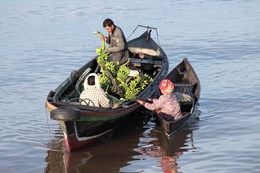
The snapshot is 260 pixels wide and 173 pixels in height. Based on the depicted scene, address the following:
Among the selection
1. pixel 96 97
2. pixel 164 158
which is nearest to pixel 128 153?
pixel 164 158

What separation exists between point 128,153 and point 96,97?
3.83 ft

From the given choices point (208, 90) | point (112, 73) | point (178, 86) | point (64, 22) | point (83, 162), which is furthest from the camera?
point (64, 22)

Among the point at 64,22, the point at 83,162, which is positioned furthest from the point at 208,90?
the point at 64,22

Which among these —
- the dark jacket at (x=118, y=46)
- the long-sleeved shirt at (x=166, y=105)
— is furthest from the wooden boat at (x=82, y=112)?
the dark jacket at (x=118, y=46)

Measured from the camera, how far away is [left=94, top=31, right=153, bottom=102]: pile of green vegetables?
11.1m

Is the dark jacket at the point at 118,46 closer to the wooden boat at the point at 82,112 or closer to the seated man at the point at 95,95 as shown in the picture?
the wooden boat at the point at 82,112

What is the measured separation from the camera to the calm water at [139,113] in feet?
31.5

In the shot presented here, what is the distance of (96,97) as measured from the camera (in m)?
9.95

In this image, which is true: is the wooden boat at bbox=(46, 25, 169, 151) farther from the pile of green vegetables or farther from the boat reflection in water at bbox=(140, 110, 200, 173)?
the boat reflection in water at bbox=(140, 110, 200, 173)

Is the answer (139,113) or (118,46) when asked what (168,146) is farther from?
(118,46)

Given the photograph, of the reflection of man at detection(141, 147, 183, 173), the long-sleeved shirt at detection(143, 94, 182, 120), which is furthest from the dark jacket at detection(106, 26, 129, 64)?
the reflection of man at detection(141, 147, 183, 173)

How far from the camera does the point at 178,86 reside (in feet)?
41.3

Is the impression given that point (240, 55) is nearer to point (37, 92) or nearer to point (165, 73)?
point (165, 73)

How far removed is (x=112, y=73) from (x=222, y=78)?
4437mm
